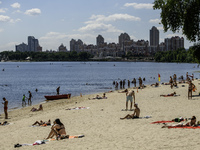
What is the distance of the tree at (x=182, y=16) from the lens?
26.1m

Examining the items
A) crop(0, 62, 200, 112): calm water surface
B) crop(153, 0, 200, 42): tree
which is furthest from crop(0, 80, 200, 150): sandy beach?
crop(0, 62, 200, 112): calm water surface

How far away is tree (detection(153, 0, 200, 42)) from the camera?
26078 millimetres

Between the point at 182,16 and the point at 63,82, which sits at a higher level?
the point at 182,16

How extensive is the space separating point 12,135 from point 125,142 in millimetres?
6467

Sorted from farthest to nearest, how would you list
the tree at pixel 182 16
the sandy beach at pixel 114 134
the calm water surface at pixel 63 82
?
1. the calm water surface at pixel 63 82
2. the tree at pixel 182 16
3. the sandy beach at pixel 114 134

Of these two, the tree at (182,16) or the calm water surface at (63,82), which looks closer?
the tree at (182,16)

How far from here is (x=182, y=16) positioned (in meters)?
26.7

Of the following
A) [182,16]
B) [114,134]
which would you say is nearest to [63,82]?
[182,16]

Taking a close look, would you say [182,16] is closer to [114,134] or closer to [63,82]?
[114,134]

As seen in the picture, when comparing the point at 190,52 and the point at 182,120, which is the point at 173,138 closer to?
the point at 182,120

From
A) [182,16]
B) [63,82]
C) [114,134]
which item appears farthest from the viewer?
[63,82]

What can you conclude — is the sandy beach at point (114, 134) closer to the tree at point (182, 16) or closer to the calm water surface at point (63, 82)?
the tree at point (182, 16)

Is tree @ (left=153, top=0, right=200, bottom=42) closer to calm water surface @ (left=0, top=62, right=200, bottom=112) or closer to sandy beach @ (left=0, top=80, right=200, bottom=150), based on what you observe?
sandy beach @ (left=0, top=80, right=200, bottom=150)

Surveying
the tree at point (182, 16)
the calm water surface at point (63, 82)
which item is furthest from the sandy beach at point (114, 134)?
the calm water surface at point (63, 82)
